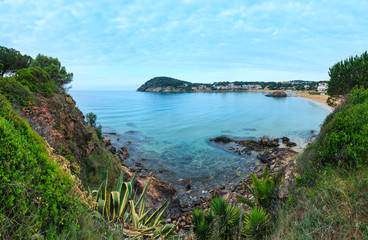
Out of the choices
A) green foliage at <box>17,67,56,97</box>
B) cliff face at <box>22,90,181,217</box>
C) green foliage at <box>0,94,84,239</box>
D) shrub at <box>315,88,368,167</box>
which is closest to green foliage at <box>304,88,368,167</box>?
shrub at <box>315,88,368,167</box>

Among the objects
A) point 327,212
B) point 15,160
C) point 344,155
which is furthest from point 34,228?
point 344,155

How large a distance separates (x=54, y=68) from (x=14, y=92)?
17.0 meters

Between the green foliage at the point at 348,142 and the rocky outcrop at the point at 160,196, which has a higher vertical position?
the green foliage at the point at 348,142

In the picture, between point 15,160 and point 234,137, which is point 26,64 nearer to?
point 15,160

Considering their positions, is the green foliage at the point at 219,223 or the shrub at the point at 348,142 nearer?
the shrub at the point at 348,142

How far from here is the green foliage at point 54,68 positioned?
764 inches

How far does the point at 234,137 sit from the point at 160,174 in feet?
45.5

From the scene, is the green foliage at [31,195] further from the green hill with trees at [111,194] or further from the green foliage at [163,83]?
the green foliage at [163,83]

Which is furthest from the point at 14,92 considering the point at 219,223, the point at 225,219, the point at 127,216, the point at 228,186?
the point at 228,186

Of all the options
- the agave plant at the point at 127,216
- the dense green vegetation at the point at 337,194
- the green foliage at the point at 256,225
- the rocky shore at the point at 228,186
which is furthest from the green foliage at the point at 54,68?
the dense green vegetation at the point at 337,194

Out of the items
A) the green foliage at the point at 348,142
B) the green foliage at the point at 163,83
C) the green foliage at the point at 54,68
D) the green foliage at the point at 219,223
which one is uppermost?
the green foliage at the point at 163,83

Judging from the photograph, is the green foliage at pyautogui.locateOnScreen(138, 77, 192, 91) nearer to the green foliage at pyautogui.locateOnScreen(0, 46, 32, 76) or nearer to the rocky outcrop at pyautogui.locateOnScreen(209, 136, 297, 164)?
the green foliage at pyautogui.locateOnScreen(0, 46, 32, 76)

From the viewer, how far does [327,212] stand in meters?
3.38

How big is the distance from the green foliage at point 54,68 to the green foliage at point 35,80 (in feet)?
38.7
